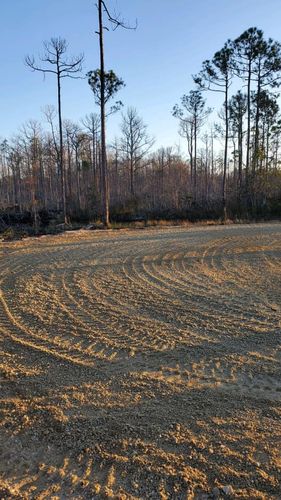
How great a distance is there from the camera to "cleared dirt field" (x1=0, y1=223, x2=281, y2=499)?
91.1 inches

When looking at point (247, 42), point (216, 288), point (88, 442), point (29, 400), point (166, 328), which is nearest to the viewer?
point (88, 442)

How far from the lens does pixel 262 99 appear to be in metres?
27.3

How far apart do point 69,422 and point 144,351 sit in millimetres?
1273

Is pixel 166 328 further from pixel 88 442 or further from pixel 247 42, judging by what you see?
pixel 247 42

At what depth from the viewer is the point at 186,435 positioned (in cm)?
267

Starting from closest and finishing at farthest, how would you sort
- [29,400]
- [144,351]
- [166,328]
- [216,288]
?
[29,400], [144,351], [166,328], [216,288]

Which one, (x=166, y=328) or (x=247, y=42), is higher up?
(x=247, y=42)

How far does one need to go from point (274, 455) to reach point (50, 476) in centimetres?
147

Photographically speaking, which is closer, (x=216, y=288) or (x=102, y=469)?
(x=102, y=469)

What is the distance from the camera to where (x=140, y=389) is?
3.25 m

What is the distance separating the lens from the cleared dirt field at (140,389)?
7.59 ft

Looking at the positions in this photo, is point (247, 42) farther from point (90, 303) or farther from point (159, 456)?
point (159, 456)

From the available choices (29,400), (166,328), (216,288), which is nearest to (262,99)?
(216,288)

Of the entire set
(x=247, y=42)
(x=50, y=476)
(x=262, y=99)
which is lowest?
(x=50, y=476)
